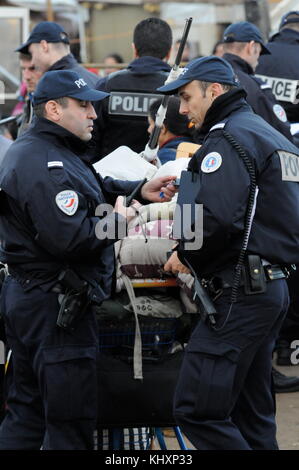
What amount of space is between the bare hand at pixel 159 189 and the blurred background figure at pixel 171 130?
0.63 metres

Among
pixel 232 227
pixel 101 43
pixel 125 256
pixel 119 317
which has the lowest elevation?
pixel 101 43

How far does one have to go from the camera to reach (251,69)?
6945 millimetres

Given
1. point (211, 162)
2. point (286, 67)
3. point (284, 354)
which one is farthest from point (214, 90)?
point (286, 67)

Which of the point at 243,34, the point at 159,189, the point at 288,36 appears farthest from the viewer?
the point at 288,36

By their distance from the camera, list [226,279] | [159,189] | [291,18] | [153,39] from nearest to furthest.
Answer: [226,279] < [159,189] < [153,39] < [291,18]

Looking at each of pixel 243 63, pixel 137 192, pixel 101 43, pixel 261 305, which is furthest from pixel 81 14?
pixel 261 305

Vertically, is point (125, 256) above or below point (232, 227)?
below

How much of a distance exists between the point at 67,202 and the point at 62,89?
60 cm

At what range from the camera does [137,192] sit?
16.0 feet

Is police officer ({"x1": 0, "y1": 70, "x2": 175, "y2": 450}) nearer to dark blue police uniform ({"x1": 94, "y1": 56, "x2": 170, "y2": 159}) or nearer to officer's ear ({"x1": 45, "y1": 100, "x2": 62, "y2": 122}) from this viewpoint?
officer's ear ({"x1": 45, "y1": 100, "x2": 62, "y2": 122})

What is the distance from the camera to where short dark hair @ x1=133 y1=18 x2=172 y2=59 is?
20.7 ft

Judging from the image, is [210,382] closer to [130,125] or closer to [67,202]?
[67,202]

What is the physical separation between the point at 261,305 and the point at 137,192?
1.00 meters
